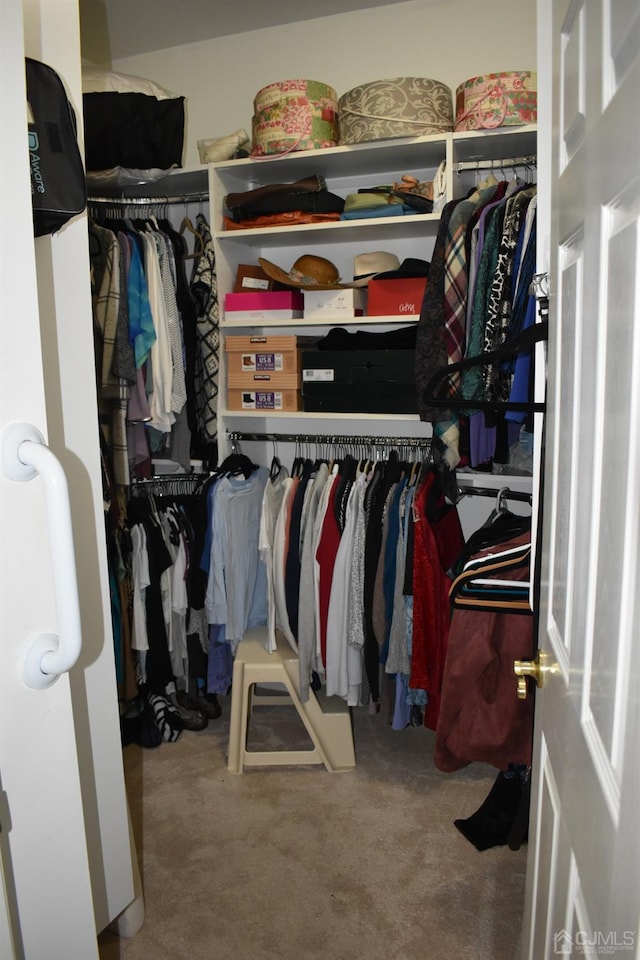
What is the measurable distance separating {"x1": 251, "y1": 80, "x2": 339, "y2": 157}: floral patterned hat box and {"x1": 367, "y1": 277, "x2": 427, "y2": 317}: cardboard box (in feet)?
1.74

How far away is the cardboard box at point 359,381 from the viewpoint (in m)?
2.55

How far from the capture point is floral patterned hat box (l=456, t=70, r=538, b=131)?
2.28 metres

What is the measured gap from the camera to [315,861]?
2.13 m

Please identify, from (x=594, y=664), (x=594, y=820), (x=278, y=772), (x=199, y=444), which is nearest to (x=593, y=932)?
(x=594, y=820)

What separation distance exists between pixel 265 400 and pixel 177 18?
5.07ft

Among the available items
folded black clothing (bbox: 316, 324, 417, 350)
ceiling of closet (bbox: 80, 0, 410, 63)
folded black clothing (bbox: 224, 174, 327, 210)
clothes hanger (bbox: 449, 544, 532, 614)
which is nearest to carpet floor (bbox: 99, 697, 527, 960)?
clothes hanger (bbox: 449, 544, 532, 614)

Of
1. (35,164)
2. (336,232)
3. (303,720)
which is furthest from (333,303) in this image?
(35,164)

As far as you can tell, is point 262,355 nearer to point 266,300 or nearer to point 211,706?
point 266,300

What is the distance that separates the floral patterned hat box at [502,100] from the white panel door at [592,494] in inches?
50.1

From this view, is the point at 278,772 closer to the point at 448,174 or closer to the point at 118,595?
the point at 118,595

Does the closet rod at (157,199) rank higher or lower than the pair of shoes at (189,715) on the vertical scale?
higher

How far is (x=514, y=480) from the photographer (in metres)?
2.54

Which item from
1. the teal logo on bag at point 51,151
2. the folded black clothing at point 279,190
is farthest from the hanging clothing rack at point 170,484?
the teal logo on bag at point 51,151

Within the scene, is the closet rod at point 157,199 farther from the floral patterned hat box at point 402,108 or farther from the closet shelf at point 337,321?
the floral patterned hat box at point 402,108
